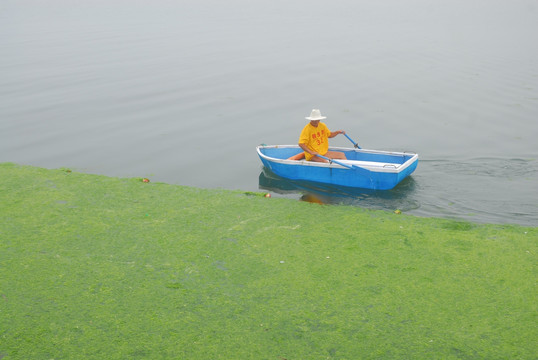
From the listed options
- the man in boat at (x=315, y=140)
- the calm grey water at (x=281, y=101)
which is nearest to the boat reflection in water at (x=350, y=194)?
the calm grey water at (x=281, y=101)

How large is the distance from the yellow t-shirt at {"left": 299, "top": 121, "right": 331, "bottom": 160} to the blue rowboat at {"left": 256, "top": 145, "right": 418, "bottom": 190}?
32cm

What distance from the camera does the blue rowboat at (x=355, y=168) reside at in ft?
27.1

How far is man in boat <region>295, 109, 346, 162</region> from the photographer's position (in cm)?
874

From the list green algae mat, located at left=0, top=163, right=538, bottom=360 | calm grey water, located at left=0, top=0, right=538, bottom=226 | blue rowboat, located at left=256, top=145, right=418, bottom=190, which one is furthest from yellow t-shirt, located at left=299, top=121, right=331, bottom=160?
green algae mat, located at left=0, top=163, right=538, bottom=360

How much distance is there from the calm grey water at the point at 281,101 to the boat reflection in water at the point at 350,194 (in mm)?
39

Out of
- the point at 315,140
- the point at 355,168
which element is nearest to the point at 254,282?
the point at 355,168

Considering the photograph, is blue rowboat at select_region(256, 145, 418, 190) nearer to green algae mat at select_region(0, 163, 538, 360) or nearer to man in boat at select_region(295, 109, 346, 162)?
man in boat at select_region(295, 109, 346, 162)

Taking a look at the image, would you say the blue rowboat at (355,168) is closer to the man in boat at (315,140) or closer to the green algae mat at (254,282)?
the man in boat at (315,140)

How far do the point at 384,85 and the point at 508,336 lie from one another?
12.6 metres

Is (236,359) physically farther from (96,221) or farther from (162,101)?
(162,101)

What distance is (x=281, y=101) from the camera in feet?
48.4

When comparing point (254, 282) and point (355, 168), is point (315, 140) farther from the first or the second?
point (254, 282)

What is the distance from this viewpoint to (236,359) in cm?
427

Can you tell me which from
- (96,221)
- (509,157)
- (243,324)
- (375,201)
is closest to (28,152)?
(96,221)
